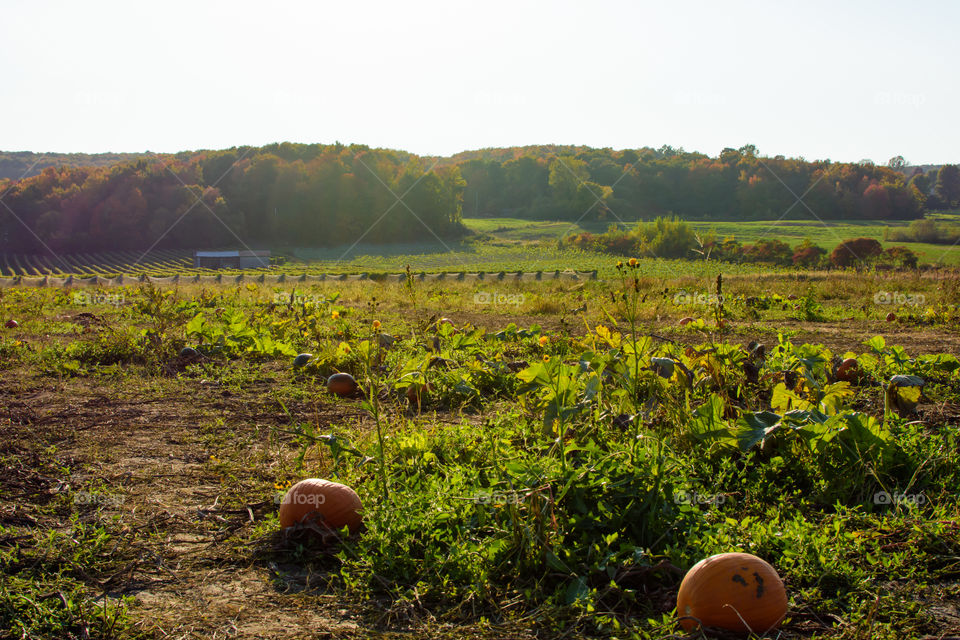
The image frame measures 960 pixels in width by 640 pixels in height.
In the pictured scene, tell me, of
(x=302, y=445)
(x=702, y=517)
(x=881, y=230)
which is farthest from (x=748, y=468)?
(x=881, y=230)

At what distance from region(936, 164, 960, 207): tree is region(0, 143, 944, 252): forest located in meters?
0.21

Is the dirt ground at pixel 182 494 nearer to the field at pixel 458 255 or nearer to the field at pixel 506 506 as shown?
the field at pixel 506 506

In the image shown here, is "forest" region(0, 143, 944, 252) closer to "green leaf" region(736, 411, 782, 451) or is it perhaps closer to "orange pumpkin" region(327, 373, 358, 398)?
"orange pumpkin" region(327, 373, 358, 398)

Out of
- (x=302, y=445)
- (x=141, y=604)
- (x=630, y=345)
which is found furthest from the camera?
(x=302, y=445)

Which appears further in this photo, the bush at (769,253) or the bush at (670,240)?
the bush at (670,240)

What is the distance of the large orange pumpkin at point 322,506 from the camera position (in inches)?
110

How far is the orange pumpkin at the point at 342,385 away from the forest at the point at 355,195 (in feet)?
206

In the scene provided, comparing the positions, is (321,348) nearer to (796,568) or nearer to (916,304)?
(796,568)

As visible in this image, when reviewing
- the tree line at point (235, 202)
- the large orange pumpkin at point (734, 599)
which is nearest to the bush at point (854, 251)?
the large orange pumpkin at point (734, 599)

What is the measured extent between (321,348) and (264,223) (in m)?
68.0

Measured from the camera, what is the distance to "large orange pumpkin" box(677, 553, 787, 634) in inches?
81.4

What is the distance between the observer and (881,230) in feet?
197

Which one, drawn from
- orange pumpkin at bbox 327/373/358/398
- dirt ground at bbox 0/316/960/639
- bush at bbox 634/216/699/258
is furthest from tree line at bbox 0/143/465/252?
orange pumpkin at bbox 327/373/358/398

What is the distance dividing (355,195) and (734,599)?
7366 cm
